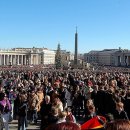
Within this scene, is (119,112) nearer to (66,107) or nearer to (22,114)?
(66,107)

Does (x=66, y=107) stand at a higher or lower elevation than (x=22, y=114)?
higher

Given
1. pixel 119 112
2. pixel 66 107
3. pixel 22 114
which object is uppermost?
pixel 119 112

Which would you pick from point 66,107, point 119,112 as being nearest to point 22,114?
point 66,107

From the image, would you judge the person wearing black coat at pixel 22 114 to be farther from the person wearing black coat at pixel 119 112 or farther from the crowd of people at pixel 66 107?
the person wearing black coat at pixel 119 112

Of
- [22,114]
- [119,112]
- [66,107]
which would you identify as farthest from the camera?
[22,114]

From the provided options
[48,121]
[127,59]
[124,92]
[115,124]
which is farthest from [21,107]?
[127,59]

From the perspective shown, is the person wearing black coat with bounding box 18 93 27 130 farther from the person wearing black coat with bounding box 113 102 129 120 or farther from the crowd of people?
the person wearing black coat with bounding box 113 102 129 120

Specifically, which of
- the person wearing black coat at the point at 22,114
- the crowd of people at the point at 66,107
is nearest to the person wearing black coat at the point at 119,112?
the crowd of people at the point at 66,107

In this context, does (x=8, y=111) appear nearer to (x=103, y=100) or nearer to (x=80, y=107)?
(x=103, y=100)

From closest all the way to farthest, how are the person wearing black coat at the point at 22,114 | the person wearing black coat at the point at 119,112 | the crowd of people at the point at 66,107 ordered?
the crowd of people at the point at 66,107 → the person wearing black coat at the point at 119,112 → the person wearing black coat at the point at 22,114

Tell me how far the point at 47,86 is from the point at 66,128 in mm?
14397

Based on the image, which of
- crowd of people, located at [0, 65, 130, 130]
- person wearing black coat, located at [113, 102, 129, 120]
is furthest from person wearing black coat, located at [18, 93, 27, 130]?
person wearing black coat, located at [113, 102, 129, 120]

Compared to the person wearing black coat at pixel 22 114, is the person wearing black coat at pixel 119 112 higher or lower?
higher

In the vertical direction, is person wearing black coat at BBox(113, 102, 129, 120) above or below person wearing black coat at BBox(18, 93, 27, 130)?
above
